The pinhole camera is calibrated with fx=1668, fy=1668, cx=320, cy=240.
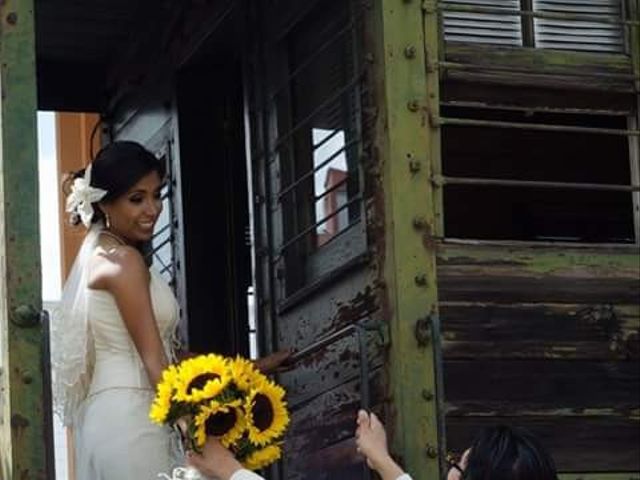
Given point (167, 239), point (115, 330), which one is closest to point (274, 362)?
point (115, 330)

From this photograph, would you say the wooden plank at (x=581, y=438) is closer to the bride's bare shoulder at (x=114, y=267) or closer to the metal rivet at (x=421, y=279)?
the metal rivet at (x=421, y=279)

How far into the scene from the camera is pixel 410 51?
17.1 ft

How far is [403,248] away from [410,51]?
63cm

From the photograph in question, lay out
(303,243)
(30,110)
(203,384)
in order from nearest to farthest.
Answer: (203,384) → (30,110) → (303,243)

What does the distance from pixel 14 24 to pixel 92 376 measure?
1.13 metres

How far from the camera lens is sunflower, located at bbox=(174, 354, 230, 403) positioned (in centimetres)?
453

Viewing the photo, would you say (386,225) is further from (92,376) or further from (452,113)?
(452,113)

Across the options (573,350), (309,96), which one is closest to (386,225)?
(573,350)

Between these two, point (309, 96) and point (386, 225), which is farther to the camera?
point (309, 96)

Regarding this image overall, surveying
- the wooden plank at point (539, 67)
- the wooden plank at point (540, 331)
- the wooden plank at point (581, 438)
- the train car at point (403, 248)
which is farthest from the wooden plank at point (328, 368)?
the wooden plank at point (539, 67)

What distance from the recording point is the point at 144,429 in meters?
5.20

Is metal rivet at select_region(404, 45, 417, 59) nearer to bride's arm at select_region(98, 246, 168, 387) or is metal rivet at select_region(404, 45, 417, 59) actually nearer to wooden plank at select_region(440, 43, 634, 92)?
wooden plank at select_region(440, 43, 634, 92)

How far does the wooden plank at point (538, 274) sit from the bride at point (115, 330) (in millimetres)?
929

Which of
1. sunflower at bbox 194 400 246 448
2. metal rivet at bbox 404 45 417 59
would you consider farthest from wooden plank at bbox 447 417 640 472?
metal rivet at bbox 404 45 417 59
